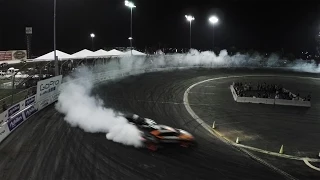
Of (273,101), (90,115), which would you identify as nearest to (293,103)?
(273,101)

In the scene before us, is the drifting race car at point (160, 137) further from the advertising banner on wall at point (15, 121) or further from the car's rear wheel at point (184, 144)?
the advertising banner on wall at point (15, 121)

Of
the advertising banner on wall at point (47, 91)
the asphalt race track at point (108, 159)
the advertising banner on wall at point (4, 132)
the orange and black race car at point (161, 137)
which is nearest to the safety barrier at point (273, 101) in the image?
the asphalt race track at point (108, 159)

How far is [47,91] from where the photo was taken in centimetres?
2923

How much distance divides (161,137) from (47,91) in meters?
14.6

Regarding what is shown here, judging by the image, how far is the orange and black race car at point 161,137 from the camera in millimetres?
18797

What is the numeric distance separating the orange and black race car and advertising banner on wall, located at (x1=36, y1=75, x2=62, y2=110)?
1203 centimetres

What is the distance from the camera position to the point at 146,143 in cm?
1911

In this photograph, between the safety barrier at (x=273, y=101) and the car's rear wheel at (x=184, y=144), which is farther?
the safety barrier at (x=273, y=101)

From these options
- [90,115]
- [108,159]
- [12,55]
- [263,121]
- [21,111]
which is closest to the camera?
[108,159]

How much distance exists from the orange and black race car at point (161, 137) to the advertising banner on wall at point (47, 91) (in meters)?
12.0

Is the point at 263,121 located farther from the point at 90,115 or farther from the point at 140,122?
the point at 90,115

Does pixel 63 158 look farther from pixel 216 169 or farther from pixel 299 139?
pixel 299 139

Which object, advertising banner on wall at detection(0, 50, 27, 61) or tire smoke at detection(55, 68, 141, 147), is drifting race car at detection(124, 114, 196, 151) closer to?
tire smoke at detection(55, 68, 141, 147)

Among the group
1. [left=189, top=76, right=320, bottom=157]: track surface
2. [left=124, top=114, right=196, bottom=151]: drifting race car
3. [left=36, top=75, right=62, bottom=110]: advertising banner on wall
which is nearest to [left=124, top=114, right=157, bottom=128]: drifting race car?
[left=124, top=114, right=196, bottom=151]: drifting race car
